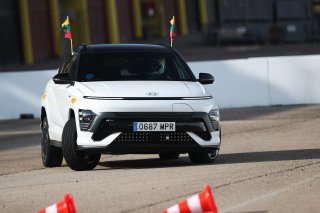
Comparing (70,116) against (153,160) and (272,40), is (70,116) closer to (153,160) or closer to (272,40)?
(153,160)

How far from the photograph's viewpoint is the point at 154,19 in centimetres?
6462

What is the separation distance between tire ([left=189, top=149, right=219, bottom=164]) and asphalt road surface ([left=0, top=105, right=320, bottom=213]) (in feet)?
0.43

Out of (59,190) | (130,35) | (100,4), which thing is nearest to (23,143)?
(59,190)

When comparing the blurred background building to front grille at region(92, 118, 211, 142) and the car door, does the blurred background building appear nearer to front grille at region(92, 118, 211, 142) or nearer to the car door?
the car door

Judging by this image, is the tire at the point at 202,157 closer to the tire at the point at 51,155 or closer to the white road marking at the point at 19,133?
the tire at the point at 51,155

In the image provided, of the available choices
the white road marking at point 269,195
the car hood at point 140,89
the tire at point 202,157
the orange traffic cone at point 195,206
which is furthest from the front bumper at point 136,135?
the orange traffic cone at point 195,206

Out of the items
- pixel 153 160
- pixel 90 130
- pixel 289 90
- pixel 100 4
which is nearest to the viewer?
pixel 90 130

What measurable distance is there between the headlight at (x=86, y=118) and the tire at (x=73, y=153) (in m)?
0.17

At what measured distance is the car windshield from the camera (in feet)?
44.0

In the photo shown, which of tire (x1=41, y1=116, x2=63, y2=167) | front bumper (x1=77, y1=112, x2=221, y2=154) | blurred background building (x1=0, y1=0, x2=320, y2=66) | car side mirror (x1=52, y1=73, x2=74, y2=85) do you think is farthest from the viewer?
blurred background building (x1=0, y1=0, x2=320, y2=66)

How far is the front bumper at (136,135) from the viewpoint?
12.4m

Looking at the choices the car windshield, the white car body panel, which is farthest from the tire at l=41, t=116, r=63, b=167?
the car windshield

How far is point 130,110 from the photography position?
12.4 m

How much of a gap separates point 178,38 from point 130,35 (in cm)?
554
